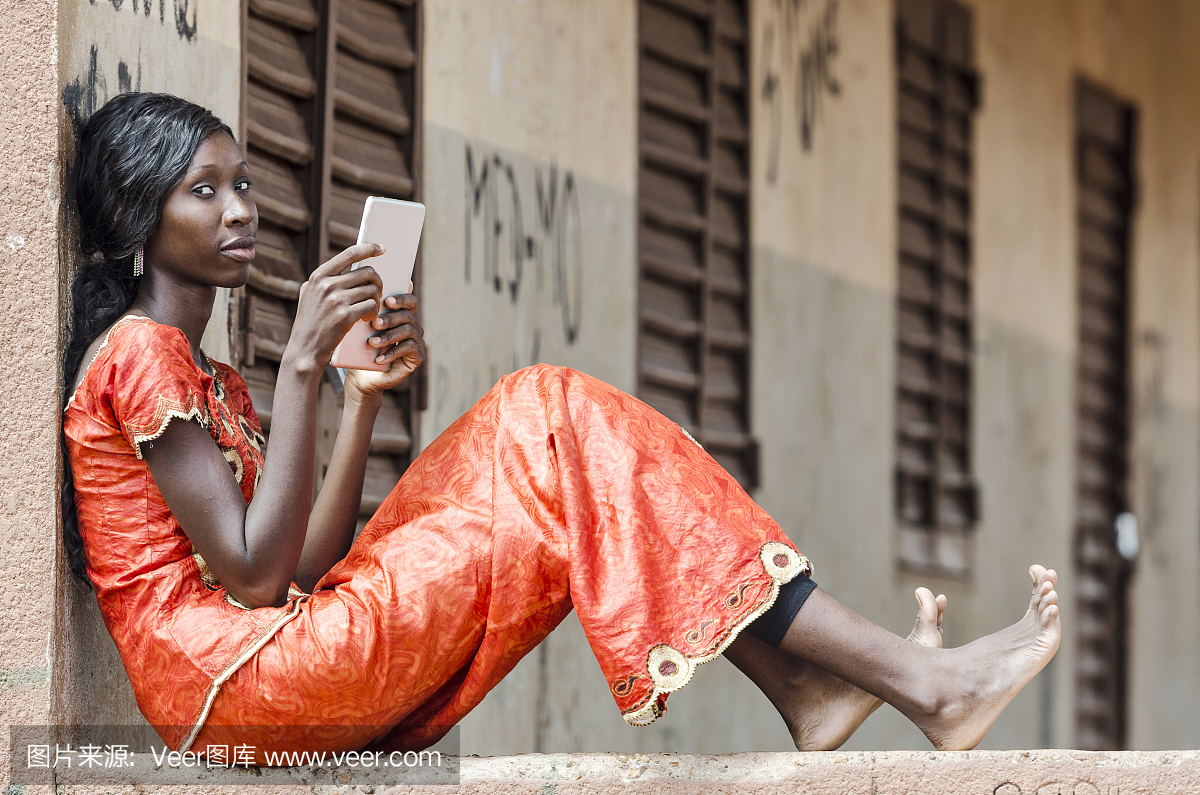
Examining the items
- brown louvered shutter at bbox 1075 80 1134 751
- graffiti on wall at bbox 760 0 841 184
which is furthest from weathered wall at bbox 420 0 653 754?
brown louvered shutter at bbox 1075 80 1134 751

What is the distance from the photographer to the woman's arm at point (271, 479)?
2119 mm

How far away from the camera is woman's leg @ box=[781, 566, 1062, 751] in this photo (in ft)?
7.00

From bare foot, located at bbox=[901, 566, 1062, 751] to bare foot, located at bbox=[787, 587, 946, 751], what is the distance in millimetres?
85

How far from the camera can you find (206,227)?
2307 mm

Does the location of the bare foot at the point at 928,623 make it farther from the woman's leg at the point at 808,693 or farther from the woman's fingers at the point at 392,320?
the woman's fingers at the point at 392,320

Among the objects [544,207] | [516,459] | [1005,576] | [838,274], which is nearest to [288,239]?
[544,207]

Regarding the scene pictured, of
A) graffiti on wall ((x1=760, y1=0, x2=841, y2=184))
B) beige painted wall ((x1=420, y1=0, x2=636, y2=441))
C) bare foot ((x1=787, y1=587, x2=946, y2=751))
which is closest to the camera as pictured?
bare foot ((x1=787, y1=587, x2=946, y2=751))

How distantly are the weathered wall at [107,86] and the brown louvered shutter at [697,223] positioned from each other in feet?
5.81

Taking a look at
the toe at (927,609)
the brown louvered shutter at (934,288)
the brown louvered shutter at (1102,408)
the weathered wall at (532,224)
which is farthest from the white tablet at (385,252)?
the brown louvered shutter at (1102,408)

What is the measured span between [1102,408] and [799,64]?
309cm

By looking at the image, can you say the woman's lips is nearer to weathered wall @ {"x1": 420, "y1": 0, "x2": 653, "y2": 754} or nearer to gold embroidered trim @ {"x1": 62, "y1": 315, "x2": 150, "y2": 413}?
gold embroidered trim @ {"x1": 62, "y1": 315, "x2": 150, "y2": 413}

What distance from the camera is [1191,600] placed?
7.86m

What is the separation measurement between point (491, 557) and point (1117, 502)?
5850 mm

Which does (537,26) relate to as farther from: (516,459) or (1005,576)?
(1005,576)
